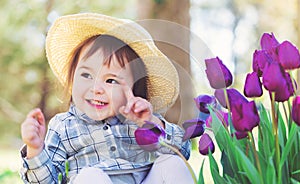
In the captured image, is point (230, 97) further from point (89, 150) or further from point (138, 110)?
point (89, 150)

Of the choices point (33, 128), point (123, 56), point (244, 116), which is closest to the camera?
point (244, 116)

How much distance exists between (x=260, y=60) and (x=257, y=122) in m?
0.15

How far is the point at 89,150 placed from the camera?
1293 mm

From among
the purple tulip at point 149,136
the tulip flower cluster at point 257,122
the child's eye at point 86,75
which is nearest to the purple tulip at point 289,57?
the tulip flower cluster at point 257,122

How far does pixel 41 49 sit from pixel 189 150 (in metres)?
3.92

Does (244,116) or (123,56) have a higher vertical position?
(123,56)

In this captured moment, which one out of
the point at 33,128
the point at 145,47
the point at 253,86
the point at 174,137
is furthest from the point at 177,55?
the point at 253,86

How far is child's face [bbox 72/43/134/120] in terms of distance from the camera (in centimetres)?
119

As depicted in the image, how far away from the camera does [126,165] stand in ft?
4.11

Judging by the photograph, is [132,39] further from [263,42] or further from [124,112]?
[263,42]

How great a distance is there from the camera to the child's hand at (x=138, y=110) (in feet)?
3.71

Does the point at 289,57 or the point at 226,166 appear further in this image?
the point at 226,166

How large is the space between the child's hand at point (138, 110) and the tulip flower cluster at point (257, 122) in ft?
0.40

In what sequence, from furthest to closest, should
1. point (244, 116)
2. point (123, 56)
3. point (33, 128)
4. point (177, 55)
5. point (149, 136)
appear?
point (177, 55)
point (123, 56)
point (33, 128)
point (149, 136)
point (244, 116)
